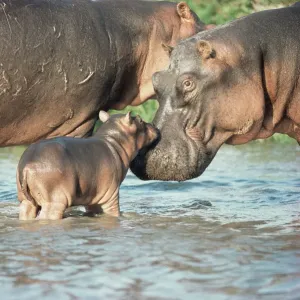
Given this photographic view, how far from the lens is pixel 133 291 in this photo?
126 inches

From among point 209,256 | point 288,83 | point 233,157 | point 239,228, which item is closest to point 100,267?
point 209,256

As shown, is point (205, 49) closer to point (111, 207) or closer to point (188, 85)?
point (188, 85)

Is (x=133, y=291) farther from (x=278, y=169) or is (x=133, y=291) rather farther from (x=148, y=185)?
(x=278, y=169)

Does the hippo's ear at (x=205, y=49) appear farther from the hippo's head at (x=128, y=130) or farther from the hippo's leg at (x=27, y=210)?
the hippo's leg at (x=27, y=210)

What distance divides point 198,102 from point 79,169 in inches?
32.7

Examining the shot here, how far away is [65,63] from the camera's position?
6.00 meters

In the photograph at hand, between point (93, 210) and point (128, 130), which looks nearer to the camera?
point (93, 210)

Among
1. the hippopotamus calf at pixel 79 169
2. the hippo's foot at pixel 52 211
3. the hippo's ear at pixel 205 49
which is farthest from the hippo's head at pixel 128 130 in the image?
the hippo's foot at pixel 52 211

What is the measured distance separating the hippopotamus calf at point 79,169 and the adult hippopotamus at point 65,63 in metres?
0.49

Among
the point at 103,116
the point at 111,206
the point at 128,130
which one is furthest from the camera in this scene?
the point at 103,116

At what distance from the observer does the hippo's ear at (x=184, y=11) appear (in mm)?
6746

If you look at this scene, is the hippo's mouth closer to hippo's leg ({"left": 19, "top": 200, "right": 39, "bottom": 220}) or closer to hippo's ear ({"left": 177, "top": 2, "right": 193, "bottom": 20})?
hippo's leg ({"left": 19, "top": 200, "right": 39, "bottom": 220})

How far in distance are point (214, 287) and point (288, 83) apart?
8.43ft

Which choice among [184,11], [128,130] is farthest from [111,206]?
[184,11]
